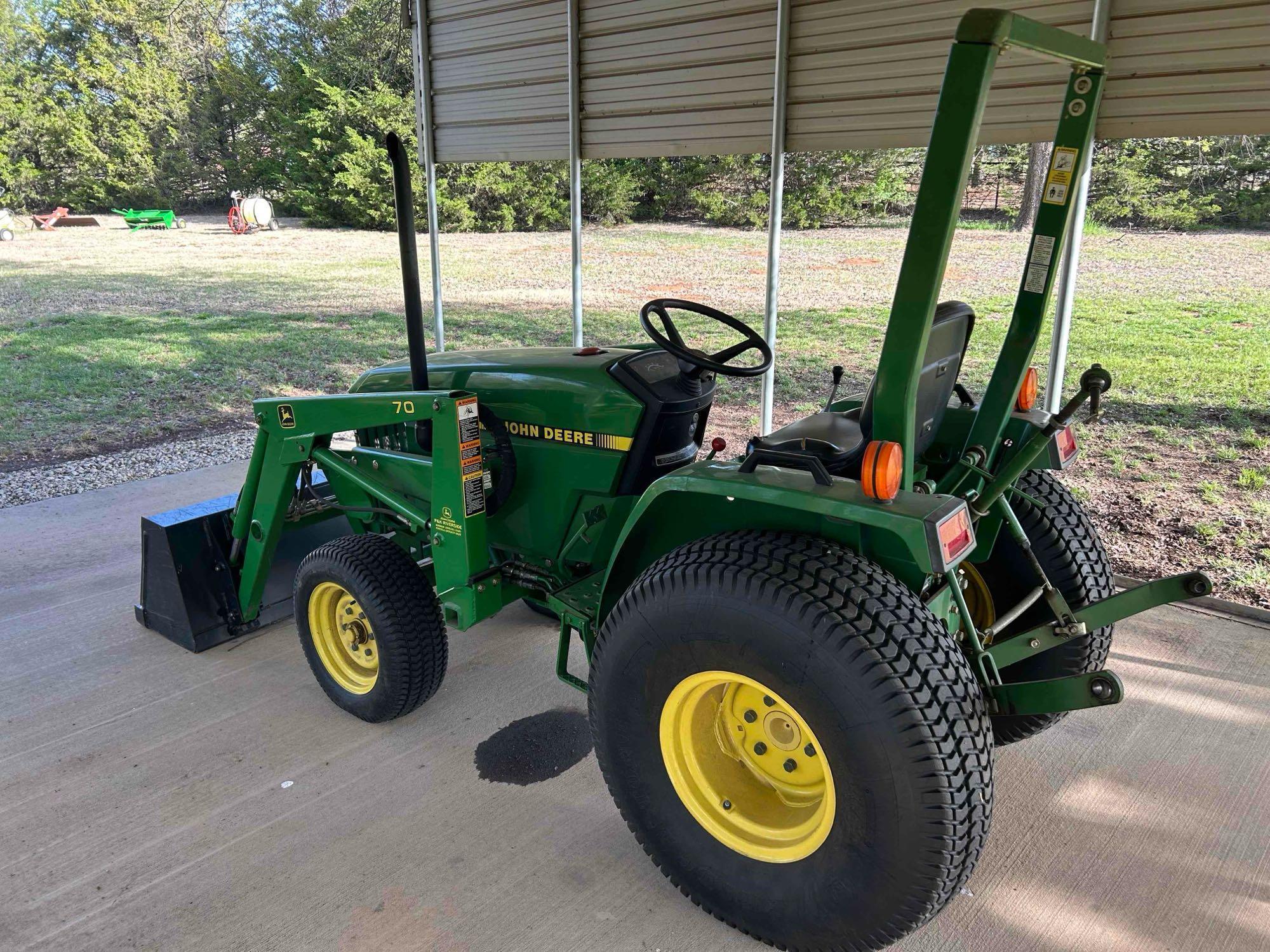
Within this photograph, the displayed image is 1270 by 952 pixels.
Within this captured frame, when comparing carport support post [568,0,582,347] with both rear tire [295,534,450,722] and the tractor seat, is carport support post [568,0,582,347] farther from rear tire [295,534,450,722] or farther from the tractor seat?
the tractor seat

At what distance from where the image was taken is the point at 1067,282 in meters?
3.38

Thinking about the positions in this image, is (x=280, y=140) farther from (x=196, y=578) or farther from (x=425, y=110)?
(x=196, y=578)

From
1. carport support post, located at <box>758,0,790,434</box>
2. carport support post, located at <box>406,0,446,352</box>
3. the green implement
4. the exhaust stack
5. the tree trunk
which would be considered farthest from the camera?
the green implement

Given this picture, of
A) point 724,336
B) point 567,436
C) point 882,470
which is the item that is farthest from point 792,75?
point 724,336

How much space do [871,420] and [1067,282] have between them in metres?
2.02

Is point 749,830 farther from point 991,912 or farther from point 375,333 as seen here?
point 375,333

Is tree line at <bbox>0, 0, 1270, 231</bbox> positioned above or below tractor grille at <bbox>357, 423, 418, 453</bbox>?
above

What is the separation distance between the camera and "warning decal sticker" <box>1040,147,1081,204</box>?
1972 millimetres

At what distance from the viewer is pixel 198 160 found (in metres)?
26.8

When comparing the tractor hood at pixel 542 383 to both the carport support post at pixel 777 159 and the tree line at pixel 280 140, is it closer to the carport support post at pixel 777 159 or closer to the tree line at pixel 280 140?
the carport support post at pixel 777 159

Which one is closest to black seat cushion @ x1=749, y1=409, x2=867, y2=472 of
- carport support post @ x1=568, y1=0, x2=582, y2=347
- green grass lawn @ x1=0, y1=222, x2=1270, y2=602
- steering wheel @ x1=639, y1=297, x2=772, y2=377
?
steering wheel @ x1=639, y1=297, x2=772, y2=377

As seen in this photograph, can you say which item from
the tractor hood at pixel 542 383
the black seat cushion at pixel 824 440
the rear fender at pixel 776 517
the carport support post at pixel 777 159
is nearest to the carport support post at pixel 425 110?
the carport support post at pixel 777 159

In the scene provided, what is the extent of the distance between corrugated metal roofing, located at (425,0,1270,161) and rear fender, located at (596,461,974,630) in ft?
7.27

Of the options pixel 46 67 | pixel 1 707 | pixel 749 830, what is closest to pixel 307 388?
pixel 1 707
